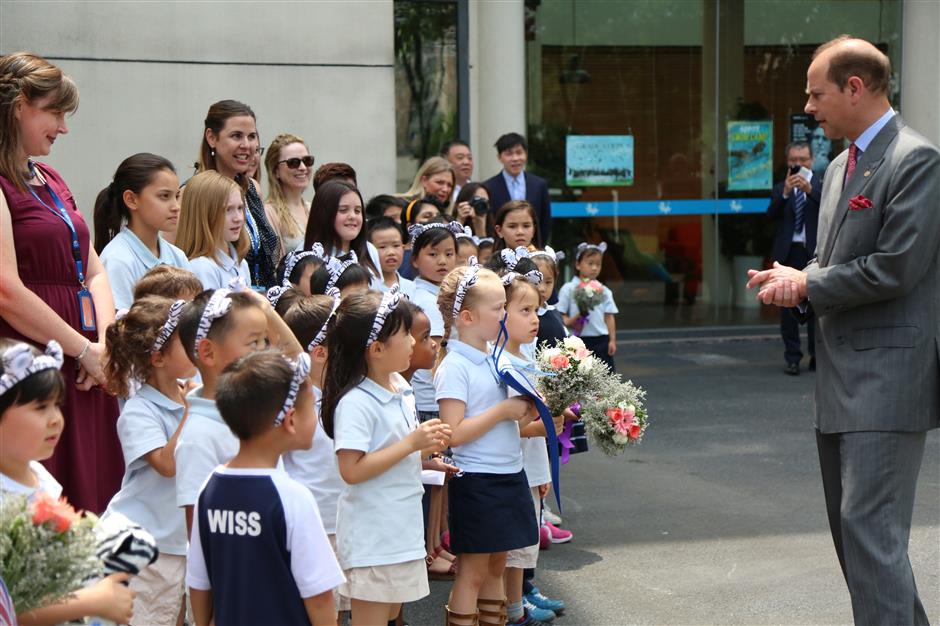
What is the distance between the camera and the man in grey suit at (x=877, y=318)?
4688mm

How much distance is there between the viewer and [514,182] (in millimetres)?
10820

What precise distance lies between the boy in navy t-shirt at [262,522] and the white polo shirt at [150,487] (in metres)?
0.76

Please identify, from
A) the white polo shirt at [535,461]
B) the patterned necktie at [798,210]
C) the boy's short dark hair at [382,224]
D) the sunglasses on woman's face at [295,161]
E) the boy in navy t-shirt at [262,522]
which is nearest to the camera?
the boy in navy t-shirt at [262,522]

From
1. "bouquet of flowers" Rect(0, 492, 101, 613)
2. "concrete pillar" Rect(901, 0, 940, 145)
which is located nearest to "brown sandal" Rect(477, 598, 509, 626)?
"bouquet of flowers" Rect(0, 492, 101, 613)

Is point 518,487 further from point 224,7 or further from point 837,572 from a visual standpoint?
point 224,7

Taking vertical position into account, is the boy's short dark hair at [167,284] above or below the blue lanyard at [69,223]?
below

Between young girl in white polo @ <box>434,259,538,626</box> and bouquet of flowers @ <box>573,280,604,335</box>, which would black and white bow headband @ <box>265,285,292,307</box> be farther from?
bouquet of flowers @ <box>573,280,604,335</box>

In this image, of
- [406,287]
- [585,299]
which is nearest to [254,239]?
[406,287]

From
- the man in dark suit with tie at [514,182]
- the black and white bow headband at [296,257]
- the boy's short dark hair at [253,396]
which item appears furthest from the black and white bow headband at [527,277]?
the man in dark suit with tie at [514,182]

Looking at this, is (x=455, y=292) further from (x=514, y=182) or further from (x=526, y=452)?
(x=514, y=182)

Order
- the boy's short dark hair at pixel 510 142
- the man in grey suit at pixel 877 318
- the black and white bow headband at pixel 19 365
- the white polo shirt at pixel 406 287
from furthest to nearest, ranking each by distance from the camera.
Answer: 1. the boy's short dark hair at pixel 510 142
2. the white polo shirt at pixel 406 287
3. the man in grey suit at pixel 877 318
4. the black and white bow headband at pixel 19 365

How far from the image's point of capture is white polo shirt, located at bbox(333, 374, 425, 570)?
432 cm

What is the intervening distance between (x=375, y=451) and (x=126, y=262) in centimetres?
168

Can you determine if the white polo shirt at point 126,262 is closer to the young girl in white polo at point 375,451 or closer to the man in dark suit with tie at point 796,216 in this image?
the young girl in white polo at point 375,451
